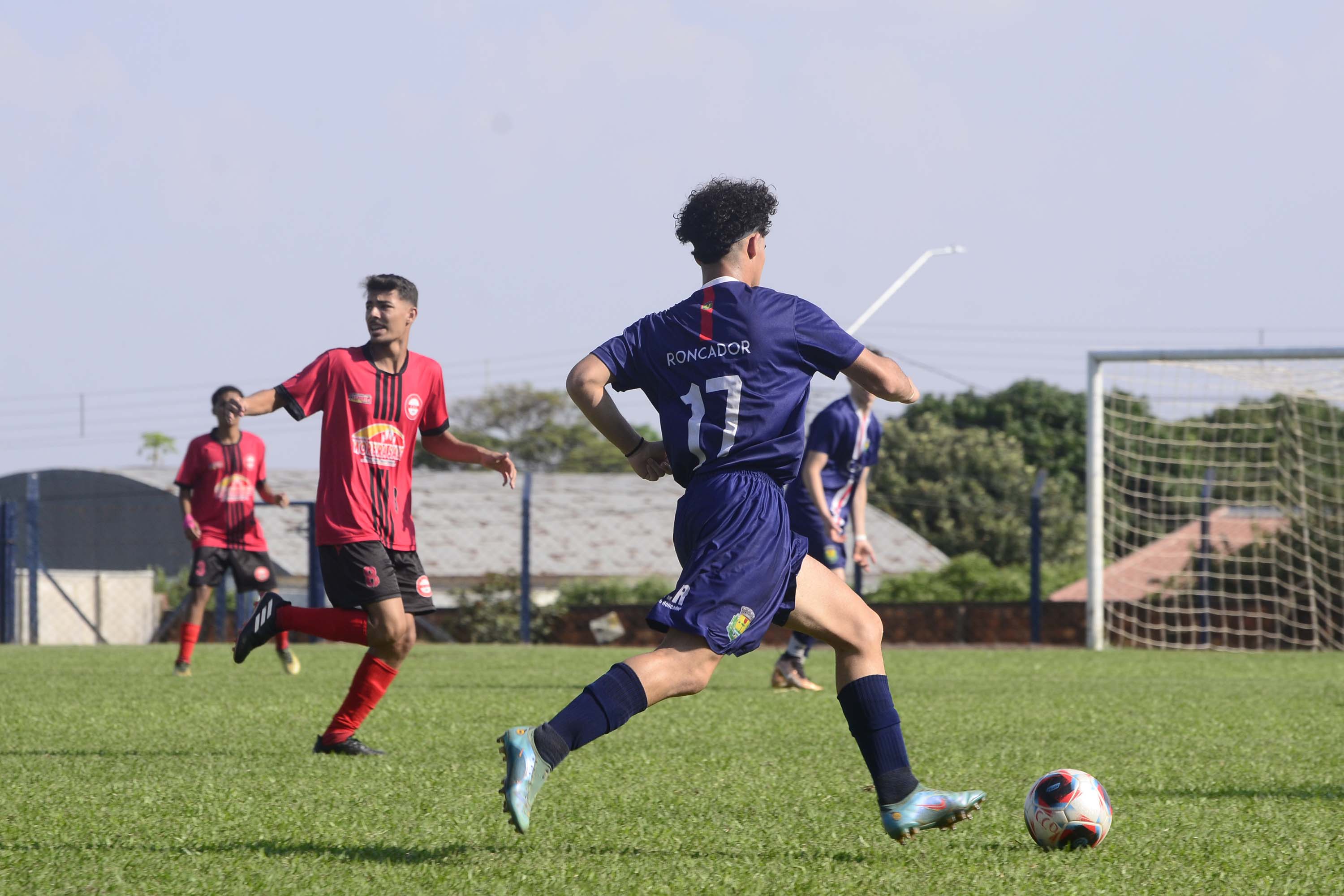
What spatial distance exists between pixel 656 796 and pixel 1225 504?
1587 centimetres

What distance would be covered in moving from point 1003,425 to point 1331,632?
3629 cm

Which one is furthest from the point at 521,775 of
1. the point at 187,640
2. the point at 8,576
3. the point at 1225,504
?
the point at 8,576

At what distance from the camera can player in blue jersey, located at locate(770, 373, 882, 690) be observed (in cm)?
962

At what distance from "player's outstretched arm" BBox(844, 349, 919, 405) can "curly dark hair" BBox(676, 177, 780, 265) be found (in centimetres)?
47

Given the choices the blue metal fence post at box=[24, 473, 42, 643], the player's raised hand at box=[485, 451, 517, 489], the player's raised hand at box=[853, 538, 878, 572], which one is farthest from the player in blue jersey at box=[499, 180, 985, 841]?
the blue metal fence post at box=[24, 473, 42, 643]

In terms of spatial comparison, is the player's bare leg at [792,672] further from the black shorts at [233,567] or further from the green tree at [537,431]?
the green tree at [537,431]

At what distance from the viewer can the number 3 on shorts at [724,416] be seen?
3.88 m

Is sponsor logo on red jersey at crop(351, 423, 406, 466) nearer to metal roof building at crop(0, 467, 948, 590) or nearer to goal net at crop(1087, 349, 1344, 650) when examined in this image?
goal net at crop(1087, 349, 1344, 650)

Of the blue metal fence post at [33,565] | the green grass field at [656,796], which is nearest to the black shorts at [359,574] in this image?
the green grass field at [656,796]

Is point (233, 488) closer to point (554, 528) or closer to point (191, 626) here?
point (191, 626)

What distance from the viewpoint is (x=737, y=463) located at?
153 inches

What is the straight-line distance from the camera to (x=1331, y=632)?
18031 mm

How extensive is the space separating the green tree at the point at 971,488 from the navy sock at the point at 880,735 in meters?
41.7

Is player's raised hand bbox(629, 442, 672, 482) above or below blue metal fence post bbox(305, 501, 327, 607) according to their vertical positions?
above
